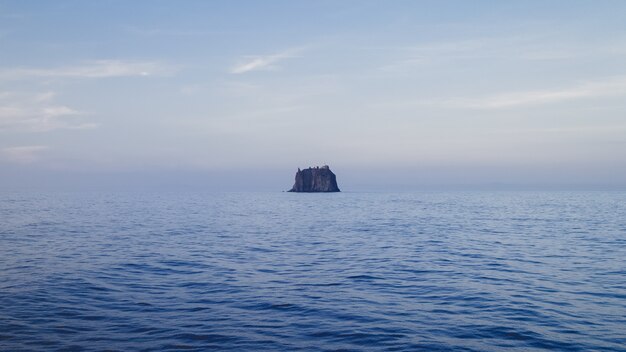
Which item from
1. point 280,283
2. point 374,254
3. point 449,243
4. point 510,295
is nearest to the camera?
point 510,295

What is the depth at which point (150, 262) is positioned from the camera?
1024 inches

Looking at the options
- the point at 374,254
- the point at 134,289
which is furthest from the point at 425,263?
the point at 134,289

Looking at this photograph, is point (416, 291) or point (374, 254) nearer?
point (416, 291)

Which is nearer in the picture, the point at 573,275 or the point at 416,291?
the point at 416,291

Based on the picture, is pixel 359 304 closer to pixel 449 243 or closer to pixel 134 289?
pixel 134 289

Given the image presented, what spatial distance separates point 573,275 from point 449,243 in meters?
13.8

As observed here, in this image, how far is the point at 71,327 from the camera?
13.5m

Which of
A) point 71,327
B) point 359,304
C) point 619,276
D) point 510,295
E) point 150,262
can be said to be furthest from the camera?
point 150,262

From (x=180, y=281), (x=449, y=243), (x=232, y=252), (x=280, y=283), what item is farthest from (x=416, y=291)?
(x=449, y=243)

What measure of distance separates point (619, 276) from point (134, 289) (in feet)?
76.5

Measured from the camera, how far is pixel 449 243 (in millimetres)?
35781

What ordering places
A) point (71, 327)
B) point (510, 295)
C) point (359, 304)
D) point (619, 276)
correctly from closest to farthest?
point (71, 327) < point (359, 304) < point (510, 295) < point (619, 276)

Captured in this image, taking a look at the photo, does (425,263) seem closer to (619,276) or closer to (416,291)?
(416,291)

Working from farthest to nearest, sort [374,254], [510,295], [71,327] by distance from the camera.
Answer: [374,254]
[510,295]
[71,327]
